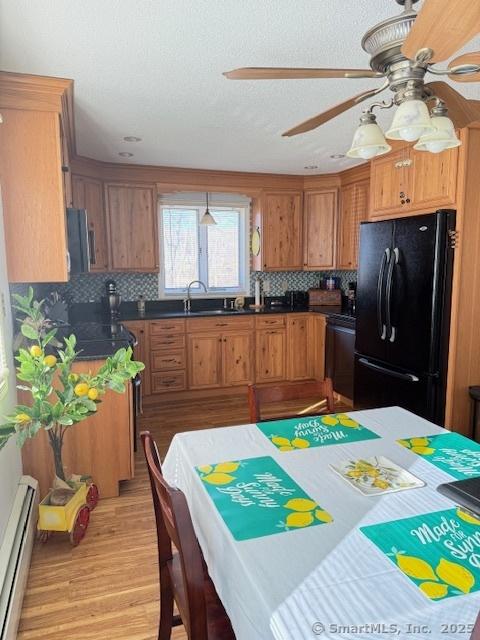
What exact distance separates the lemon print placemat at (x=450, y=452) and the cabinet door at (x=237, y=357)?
3.06 metres

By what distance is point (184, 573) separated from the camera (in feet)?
3.31

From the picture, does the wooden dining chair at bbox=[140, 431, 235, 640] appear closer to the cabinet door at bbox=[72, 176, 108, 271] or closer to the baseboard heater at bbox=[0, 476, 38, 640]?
the baseboard heater at bbox=[0, 476, 38, 640]

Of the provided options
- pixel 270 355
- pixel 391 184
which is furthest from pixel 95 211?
pixel 391 184

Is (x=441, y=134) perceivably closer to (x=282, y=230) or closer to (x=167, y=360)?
(x=167, y=360)

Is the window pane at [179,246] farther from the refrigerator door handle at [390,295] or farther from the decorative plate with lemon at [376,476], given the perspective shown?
the decorative plate with lemon at [376,476]

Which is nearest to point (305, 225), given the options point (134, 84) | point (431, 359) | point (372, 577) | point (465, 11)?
→ point (431, 359)

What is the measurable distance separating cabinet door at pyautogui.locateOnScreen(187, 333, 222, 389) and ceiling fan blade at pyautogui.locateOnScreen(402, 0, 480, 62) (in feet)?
11.9

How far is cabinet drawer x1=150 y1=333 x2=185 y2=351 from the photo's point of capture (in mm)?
4324

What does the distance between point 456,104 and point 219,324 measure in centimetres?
331

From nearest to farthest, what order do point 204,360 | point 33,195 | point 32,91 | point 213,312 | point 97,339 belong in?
1. point 32,91
2. point 33,195
3. point 97,339
4. point 204,360
5. point 213,312

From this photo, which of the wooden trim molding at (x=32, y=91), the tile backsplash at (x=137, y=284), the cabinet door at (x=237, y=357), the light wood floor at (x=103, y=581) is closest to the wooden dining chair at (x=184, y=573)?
the light wood floor at (x=103, y=581)

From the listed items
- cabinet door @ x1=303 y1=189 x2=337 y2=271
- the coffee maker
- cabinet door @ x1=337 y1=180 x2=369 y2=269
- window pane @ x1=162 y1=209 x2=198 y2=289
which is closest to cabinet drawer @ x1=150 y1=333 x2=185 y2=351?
the coffee maker

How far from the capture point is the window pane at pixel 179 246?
4832mm

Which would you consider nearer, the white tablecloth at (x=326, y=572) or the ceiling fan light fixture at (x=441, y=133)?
the white tablecloth at (x=326, y=572)
